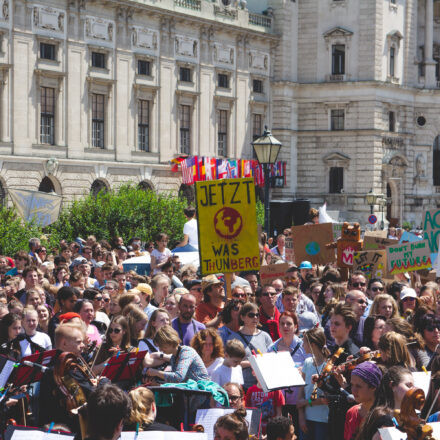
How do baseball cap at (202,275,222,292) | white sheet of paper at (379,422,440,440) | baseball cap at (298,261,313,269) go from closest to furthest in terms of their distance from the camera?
white sheet of paper at (379,422,440,440)
baseball cap at (202,275,222,292)
baseball cap at (298,261,313,269)

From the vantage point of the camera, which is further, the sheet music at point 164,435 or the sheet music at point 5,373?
the sheet music at point 5,373

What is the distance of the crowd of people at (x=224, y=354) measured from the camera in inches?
284

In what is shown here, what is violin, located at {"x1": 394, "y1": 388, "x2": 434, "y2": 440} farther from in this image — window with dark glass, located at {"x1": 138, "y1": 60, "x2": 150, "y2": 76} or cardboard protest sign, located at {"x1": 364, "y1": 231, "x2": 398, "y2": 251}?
window with dark glass, located at {"x1": 138, "y1": 60, "x2": 150, "y2": 76}

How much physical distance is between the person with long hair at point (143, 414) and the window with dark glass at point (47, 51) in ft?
105

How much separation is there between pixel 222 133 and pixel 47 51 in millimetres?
11479

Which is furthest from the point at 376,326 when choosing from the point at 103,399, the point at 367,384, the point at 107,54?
the point at 107,54

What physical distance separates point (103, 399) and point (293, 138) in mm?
46563

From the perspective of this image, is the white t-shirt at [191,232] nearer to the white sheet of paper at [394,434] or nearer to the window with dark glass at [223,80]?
the white sheet of paper at [394,434]

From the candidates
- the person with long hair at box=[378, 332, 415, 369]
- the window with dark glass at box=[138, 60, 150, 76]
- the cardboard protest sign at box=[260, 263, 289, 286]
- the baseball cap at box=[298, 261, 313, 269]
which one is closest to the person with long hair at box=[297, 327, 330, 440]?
the person with long hair at box=[378, 332, 415, 369]

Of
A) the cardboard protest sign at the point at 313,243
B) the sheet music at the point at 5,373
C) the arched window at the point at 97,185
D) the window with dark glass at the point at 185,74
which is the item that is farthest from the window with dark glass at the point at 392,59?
the sheet music at the point at 5,373

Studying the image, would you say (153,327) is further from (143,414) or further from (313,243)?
(313,243)

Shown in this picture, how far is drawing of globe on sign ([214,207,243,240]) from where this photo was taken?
13.3m

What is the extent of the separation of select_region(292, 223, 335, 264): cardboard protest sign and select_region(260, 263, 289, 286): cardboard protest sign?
291cm

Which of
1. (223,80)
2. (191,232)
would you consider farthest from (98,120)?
(191,232)
